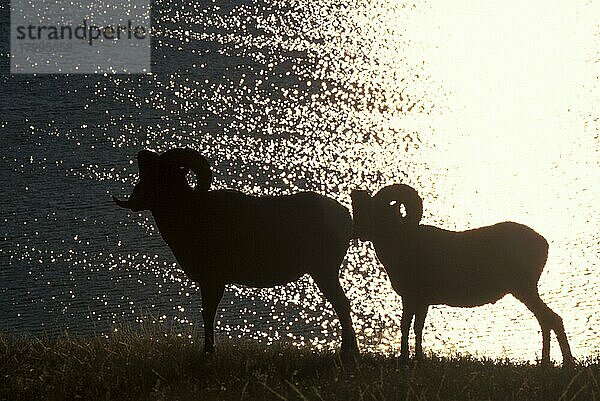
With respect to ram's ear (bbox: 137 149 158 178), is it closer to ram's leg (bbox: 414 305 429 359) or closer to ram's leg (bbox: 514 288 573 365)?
ram's leg (bbox: 414 305 429 359)

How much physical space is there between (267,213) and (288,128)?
170 feet

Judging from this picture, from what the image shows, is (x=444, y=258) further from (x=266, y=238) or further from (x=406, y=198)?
(x=266, y=238)

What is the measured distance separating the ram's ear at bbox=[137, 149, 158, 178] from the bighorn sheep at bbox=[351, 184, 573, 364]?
2576mm

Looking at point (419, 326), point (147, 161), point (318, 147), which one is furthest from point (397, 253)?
point (318, 147)

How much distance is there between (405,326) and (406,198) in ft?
5.32

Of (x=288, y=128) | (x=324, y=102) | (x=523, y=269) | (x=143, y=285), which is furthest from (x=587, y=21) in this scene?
(x=523, y=269)

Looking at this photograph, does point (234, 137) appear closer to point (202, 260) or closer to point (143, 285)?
point (143, 285)

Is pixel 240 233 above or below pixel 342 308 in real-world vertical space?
above

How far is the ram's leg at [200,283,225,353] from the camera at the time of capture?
12.8 meters

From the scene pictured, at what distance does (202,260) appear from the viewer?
13172mm

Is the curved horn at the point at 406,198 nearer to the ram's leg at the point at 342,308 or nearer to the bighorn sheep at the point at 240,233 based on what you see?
the bighorn sheep at the point at 240,233

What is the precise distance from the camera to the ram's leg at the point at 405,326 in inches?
493

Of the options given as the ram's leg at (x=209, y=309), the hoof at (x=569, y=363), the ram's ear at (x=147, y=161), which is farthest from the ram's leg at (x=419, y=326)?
the ram's ear at (x=147, y=161)

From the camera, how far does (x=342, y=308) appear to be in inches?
518
